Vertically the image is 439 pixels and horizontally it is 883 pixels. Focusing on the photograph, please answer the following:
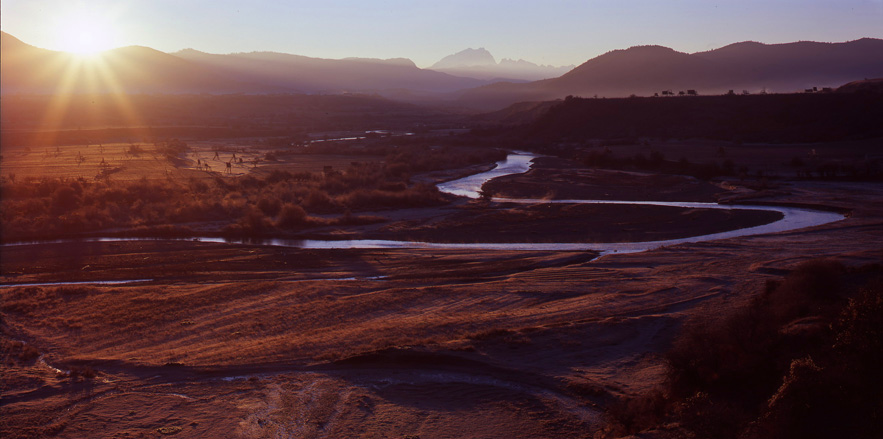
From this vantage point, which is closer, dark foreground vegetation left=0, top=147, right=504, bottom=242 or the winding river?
the winding river

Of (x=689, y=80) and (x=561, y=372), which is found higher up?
(x=689, y=80)

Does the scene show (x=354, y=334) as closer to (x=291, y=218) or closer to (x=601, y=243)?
(x=601, y=243)

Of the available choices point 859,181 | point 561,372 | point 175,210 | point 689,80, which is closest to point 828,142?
point 859,181

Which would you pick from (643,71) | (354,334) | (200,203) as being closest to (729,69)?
(643,71)

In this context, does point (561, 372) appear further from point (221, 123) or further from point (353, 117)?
point (353, 117)

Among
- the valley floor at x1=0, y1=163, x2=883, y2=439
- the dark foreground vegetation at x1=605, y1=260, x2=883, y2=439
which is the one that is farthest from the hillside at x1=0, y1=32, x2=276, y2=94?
the dark foreground vegetation at x1=605, y1=260, x2=883, y2=439

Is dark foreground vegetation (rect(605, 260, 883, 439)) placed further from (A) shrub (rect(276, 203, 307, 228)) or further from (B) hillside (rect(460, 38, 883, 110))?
(B) hillside (rect(460, 38, 883, 110))
